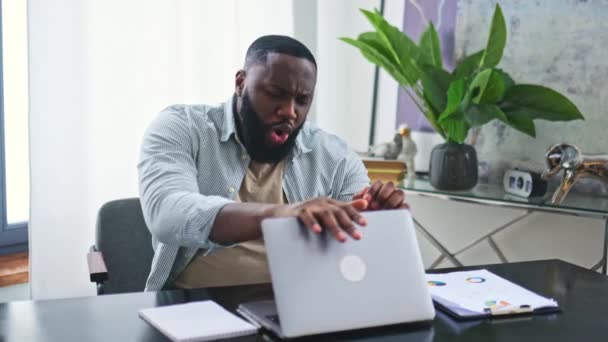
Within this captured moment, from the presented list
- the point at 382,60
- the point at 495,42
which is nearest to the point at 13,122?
the point at 382,60

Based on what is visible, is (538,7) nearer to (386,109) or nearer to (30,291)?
(386,109)

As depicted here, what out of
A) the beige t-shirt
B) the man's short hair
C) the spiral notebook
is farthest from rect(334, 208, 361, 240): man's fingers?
the man's short hair

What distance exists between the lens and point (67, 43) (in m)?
2.40

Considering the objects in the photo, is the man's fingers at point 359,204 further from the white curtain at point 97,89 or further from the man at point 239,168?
the white curtain at point 97,89

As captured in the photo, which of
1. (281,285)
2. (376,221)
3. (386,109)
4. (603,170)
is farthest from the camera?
(386,109)

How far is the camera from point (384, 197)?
55.8 inches

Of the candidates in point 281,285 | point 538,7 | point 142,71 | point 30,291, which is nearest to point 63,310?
point 281,285

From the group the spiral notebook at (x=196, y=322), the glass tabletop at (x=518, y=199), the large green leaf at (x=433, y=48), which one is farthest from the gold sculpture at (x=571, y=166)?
the spiral notebook at (x=196, y=322)

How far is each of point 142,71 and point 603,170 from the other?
168 cm

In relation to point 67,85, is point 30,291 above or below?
below

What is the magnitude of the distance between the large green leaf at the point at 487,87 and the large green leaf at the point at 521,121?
9 cm

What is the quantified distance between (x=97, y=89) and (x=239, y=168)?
36.2 inches

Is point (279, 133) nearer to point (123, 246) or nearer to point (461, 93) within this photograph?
point (123, 246)

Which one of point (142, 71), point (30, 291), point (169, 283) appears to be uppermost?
point (142, 71)
